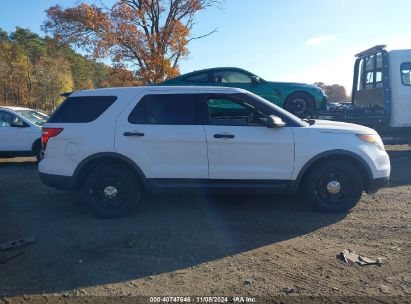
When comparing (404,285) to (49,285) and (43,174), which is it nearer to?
(49,285)

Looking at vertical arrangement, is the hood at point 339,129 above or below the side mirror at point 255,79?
below

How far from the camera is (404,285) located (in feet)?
11.8

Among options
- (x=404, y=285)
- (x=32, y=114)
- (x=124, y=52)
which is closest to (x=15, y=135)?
(x=32, y=114)

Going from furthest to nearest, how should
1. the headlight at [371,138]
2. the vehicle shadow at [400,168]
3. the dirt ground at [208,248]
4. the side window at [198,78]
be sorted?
the side window at [198,78], the vehicle shadow at [400,168], the headlight at [371,138], the dirt ground at [208,248]

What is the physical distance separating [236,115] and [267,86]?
4.12m

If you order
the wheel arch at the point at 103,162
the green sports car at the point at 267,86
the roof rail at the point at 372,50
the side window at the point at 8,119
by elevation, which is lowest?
the wheel arch at the point at 103,162

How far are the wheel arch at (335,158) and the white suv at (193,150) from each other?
1 centimetres

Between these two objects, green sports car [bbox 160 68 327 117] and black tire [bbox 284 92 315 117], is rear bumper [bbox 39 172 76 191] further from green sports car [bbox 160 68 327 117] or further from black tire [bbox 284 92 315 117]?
black tire [bbox 284 92 315 117]

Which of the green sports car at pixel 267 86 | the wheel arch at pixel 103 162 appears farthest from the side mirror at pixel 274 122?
the green sports car at pixel 267 86

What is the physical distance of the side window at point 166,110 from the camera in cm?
554

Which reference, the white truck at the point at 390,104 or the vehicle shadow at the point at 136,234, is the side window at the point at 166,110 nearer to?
the vehicle shadow at the point at 136,234

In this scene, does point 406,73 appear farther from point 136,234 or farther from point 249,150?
point 136,234

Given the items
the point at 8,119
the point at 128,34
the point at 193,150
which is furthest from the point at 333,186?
the point at 128,34

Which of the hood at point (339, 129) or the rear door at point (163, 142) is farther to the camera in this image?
the hood at point (339, 129)
